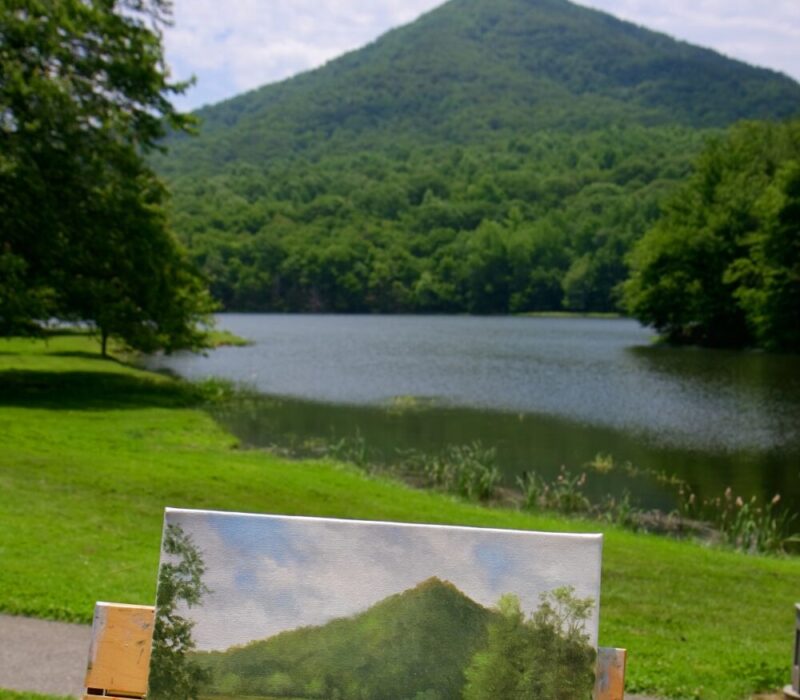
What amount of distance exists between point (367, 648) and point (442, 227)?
489ft

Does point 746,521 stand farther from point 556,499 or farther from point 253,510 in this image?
point 253,510

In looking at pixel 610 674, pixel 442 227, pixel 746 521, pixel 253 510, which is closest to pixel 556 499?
pixel 746 521

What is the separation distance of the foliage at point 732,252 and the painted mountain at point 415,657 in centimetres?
5805

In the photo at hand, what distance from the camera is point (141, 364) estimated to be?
1767 inches

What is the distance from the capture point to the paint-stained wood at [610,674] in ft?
10.4

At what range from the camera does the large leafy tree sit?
962 inches

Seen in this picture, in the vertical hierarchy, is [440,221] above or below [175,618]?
above

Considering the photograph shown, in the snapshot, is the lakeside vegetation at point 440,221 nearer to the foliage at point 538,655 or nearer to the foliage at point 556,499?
the foliage at point 556,499

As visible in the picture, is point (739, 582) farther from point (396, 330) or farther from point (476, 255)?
point (476, 255)

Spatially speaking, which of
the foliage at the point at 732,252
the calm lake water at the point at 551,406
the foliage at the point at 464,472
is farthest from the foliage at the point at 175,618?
the foliage at the point at 732,252

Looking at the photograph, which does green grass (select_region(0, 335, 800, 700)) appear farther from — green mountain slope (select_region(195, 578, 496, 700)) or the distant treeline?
the distant treeline

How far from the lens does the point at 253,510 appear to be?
42.3 feet

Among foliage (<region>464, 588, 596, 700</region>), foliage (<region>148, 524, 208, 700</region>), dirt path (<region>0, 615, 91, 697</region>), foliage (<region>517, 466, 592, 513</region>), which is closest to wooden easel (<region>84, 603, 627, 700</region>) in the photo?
foliage (<region>148, 524, 208, 700</region>)

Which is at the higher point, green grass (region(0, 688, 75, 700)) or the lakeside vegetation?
the lakeside vegetation
